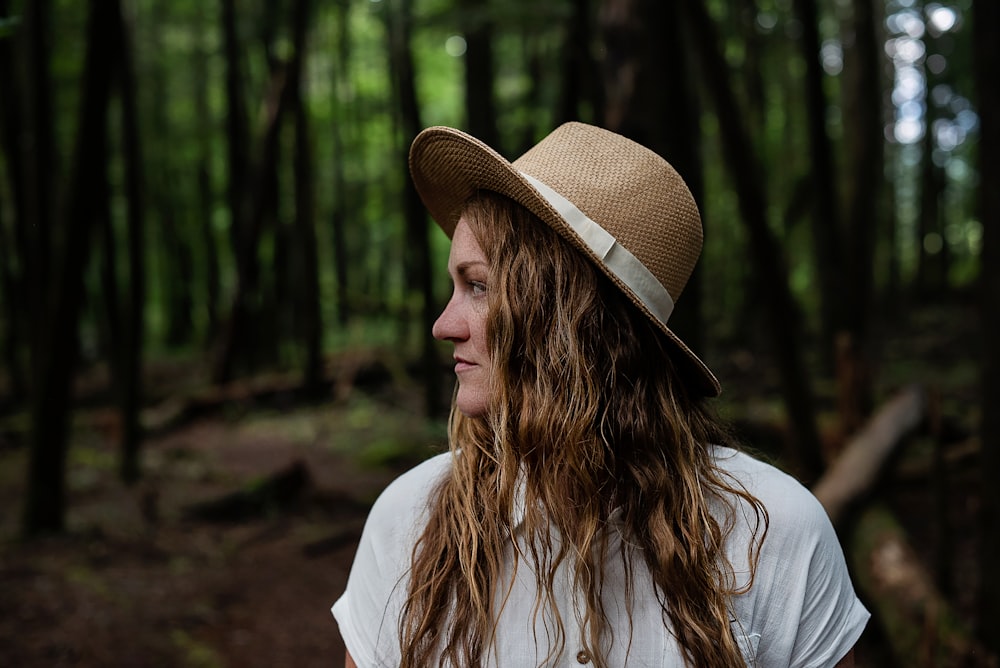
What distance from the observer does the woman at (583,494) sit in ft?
4.91

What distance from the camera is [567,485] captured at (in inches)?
60.7

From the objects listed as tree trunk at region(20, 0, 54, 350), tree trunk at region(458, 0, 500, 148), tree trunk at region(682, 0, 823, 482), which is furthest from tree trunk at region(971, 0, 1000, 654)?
tree trunk at region(20, 0, 54, 350)

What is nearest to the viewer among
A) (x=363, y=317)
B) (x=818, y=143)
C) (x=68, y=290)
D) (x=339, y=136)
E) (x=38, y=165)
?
(x=68, y=290)

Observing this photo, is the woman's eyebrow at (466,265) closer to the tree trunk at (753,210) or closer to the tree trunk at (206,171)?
the tree trunk at (753,210)

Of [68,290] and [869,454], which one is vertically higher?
[68,290]

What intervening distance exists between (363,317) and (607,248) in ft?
66.5

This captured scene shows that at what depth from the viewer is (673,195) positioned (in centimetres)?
163

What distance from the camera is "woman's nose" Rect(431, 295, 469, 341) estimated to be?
163 centimetres

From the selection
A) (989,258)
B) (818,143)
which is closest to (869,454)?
(989,258)

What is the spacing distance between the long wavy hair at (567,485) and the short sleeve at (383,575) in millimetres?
47

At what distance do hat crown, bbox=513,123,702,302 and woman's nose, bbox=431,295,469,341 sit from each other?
0.97 feet

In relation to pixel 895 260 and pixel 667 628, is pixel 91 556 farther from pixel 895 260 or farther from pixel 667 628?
pixel 895 260

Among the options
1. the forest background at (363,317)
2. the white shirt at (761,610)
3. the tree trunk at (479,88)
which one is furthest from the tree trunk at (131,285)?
the white shirt at (761,610)

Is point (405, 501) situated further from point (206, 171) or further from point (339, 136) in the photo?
point (206, 171)
